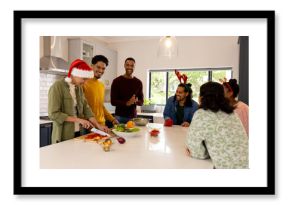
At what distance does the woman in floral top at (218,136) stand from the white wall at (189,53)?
2.84m

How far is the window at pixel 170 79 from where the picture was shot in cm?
408

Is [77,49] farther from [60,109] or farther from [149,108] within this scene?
[60,109]

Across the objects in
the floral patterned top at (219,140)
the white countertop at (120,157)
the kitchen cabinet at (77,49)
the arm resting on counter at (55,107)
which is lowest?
the white countertop at (120,157)

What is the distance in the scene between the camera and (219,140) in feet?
3.24

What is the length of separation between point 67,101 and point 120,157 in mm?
647

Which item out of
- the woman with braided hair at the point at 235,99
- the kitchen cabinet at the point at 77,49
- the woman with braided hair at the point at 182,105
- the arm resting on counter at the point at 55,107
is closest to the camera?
the arm resting on counter at the point at 55,107

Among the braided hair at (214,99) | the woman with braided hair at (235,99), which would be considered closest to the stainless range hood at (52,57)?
the woman with braided hair at (235,99)

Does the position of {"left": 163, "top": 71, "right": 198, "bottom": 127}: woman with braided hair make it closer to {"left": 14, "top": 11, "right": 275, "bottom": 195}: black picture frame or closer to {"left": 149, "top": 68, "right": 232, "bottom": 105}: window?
{"left": 14, "top": 11, "right": 275, "bottom": 195}: black picture frame

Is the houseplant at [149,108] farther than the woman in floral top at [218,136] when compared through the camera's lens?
Yes

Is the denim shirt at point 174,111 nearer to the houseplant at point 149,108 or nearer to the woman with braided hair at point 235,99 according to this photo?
the woman with braided hair at point 235,99

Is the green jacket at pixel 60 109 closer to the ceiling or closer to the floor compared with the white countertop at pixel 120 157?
closer to the ceiling

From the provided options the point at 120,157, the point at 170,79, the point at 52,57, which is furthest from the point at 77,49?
the point at 120,157

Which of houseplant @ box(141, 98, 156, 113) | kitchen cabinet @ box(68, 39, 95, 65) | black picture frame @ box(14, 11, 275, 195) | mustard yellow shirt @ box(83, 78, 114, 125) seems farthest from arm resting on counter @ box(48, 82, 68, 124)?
houseplant @ box(141, 98, 156, 113)

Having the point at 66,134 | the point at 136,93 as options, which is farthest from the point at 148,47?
the point at 66,134
